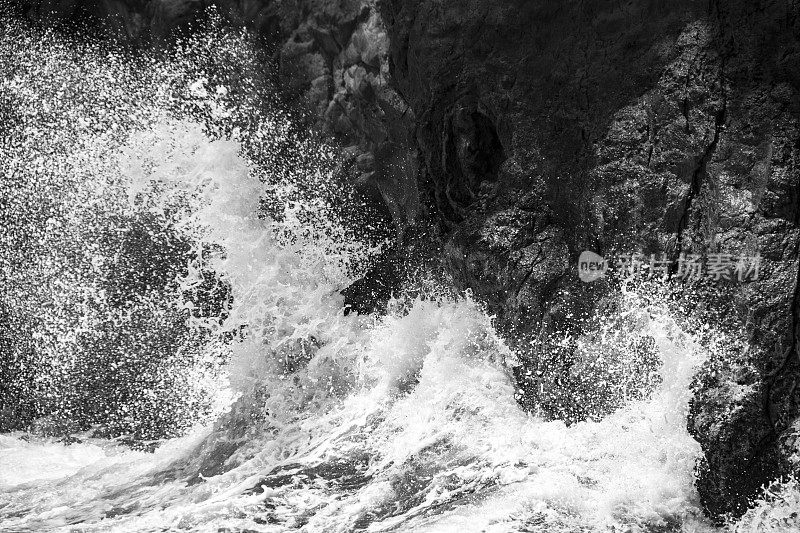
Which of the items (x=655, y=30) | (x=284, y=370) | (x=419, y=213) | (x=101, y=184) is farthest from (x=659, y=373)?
(x=101, y=184)

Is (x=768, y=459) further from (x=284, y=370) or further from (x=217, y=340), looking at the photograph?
(x=217, y=340)

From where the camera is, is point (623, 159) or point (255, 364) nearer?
point (623, 159)

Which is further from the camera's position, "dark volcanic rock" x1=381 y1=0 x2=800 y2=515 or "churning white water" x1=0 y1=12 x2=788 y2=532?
"churning white water" x1=0 y1=12 x2=788 y2=532

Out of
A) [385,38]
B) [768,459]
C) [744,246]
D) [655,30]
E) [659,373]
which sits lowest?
[768,459]

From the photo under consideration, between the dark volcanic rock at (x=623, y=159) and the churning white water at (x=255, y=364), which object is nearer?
Result: the dark volcanic rock at (x=623, y=159)
